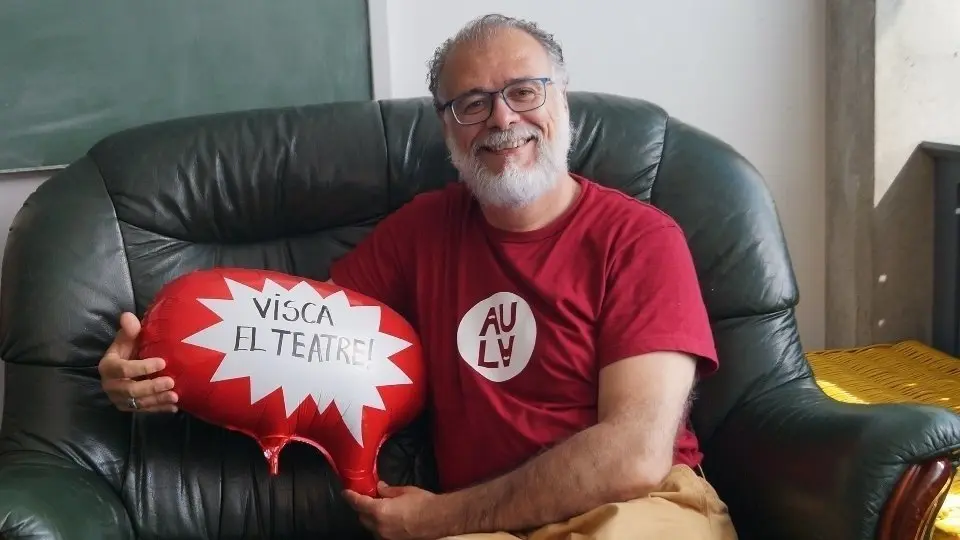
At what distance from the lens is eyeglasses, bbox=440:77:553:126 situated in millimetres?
1435

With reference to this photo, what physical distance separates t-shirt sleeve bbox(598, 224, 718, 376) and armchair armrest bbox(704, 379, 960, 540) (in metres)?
0.17

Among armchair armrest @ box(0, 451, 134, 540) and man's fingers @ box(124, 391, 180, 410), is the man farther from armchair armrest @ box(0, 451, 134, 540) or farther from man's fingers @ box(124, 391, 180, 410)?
armchair armrest @ box(0, 451, 134, 540)

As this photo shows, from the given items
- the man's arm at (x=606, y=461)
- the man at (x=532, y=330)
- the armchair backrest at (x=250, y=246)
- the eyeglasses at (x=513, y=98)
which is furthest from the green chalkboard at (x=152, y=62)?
the man's arm at (x=606, y=461)

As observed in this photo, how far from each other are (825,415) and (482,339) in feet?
1.83

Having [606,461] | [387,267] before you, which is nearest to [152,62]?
[387,267]

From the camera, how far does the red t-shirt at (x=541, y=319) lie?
1325mm

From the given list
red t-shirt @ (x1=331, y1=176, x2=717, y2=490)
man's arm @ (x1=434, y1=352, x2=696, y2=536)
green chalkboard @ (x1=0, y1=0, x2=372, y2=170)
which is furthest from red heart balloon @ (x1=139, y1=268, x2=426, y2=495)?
green chalkboard @ (x1=0, y1=0, x2=372, y2=170)

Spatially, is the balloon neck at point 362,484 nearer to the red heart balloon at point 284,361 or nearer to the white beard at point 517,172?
the red heart balloon at point 284,361

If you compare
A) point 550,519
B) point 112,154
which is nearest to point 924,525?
point 550,519

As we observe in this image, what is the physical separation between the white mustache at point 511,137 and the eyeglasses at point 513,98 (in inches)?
Answer: 1.3

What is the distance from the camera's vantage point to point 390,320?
143 cm

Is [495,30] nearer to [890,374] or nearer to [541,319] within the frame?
[541,319]

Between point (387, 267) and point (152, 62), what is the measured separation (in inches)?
30.5

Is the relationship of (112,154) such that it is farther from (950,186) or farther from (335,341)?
(950,186)
